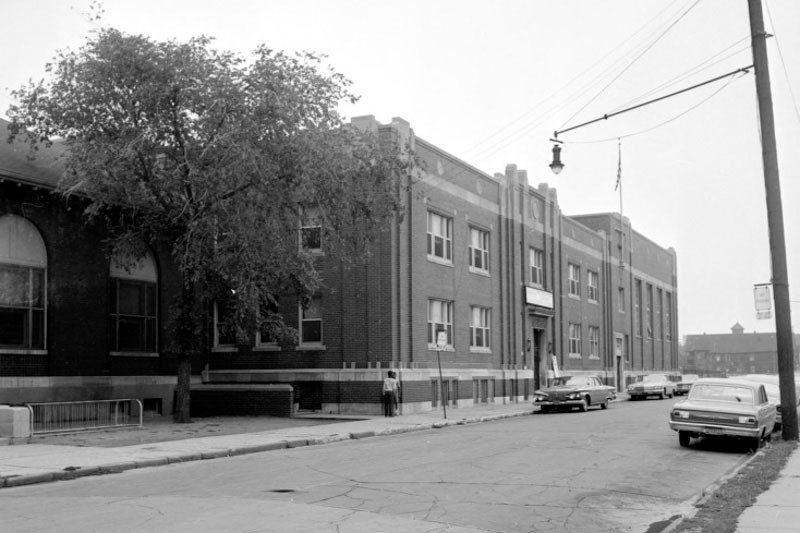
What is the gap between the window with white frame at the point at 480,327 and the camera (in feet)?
124

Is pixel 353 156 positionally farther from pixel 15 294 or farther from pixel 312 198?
pixel 15 294

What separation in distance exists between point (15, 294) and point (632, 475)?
61.3 ft

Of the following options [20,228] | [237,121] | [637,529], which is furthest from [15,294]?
[637,529]

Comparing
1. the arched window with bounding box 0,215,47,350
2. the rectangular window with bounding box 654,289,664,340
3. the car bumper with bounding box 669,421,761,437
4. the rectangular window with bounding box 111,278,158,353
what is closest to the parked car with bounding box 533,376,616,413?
the car bumper with bounding box 669,421,761,437

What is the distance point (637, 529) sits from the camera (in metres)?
10.1

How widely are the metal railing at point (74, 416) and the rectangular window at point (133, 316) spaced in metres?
5.32

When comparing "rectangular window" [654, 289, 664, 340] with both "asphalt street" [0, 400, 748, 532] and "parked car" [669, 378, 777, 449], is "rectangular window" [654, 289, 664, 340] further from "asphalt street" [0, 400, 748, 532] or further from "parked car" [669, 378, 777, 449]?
"asphalt street" [0, 400, 748, 532]

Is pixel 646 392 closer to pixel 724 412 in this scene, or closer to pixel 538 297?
pixel 538 297

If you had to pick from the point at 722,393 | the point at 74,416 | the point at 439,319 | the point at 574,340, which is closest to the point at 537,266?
the point at 574,340

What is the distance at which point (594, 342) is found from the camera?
2151 inches

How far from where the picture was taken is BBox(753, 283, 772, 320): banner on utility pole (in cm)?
2058

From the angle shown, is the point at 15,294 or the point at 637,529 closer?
the point at 637,529

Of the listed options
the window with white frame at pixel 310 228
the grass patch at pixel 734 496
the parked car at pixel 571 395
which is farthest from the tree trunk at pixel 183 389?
the grass patch at pixel 734 496

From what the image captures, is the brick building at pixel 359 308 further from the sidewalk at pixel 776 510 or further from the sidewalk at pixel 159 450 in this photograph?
the sidewalk at pixel 776 510
